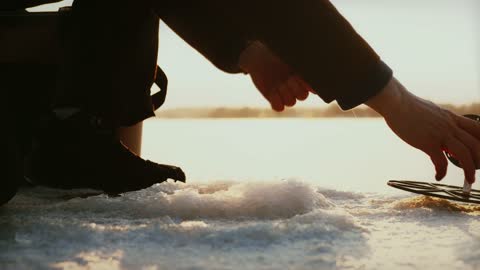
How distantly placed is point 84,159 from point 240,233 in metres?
0.52

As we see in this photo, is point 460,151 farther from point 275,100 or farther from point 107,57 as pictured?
point 107,57

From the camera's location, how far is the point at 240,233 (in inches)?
33.5

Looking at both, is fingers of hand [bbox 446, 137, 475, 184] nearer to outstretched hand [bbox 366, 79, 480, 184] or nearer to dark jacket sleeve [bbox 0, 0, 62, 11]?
outstretched hand [bbox 366, 79, 480, 184]

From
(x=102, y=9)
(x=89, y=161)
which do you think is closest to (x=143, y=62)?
(x=102, y=9)

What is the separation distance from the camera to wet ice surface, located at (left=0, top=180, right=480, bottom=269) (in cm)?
71

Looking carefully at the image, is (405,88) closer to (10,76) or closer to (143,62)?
(143,62)

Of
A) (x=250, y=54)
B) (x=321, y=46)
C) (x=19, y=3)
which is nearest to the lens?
(x=321, y=46)

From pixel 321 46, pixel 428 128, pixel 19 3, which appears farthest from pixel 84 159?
pixel 428 128

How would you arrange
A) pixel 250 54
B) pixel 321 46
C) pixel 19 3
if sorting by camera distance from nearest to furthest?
pixel 321 46 → pixel 250 54 → pixel 19 3

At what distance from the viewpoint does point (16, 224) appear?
941 mm

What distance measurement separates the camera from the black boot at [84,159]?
117 cm

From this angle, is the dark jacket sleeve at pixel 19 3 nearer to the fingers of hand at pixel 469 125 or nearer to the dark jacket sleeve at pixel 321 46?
the dark jacket sleeve at pixel 321 46

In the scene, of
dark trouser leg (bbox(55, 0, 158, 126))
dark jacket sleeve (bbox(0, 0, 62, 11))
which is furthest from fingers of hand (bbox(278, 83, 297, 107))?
dark jacket sleeve (bbox(0, 0, 62, 11))

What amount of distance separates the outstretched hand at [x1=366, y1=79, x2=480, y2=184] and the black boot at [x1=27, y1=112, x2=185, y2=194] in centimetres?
64
